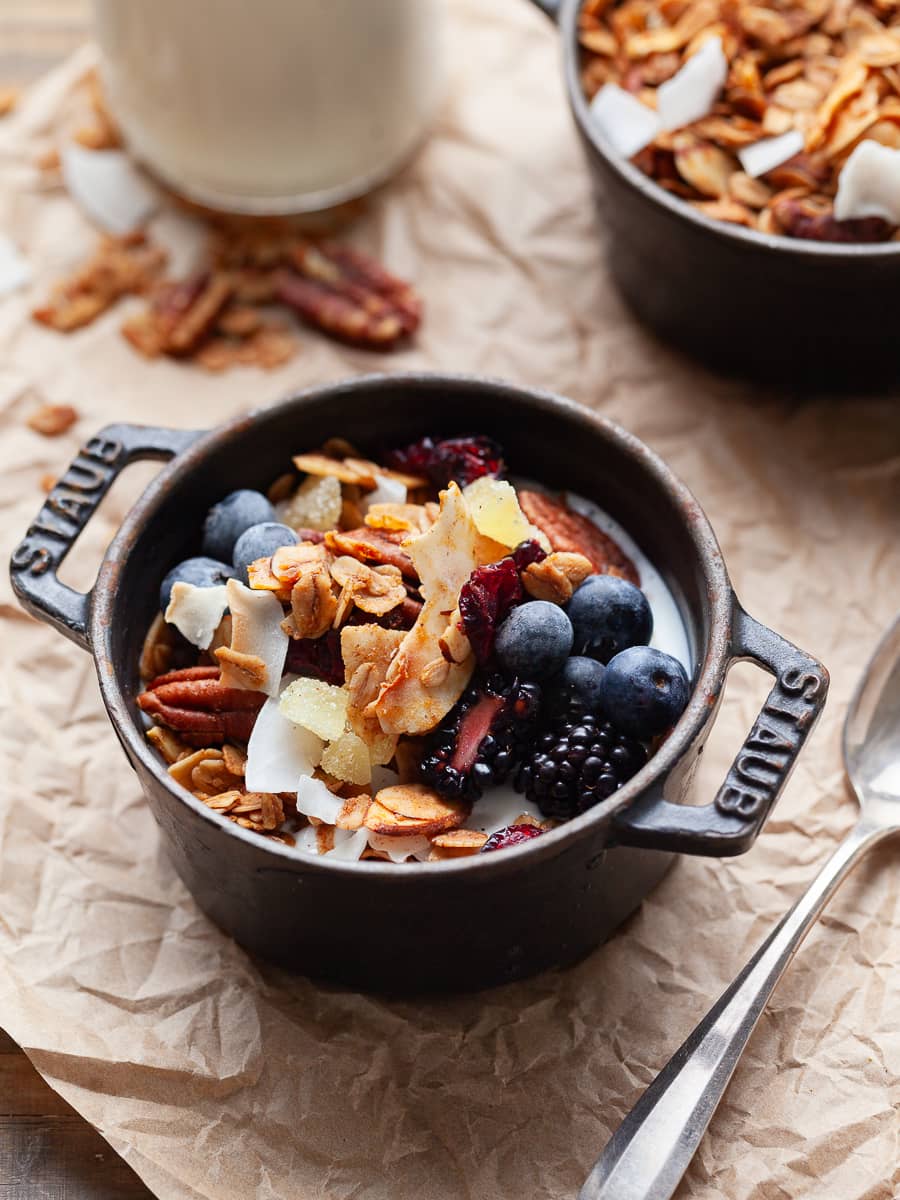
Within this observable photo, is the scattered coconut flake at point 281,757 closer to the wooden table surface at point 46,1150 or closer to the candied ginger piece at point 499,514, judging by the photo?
the candied ginger piece at point 499,514

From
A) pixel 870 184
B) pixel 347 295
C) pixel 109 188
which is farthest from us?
pixel 109 188

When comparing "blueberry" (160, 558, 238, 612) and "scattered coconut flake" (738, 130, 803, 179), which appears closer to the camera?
"blueberry" (160, 558, 238, 612)

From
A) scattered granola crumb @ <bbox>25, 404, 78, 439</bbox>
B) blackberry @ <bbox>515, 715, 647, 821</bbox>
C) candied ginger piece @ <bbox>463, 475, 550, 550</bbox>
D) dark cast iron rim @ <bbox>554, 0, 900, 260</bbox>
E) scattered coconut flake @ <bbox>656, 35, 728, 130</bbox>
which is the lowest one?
scattered granola crumb @ <bbox>25, 404, 78, 439</bbox>

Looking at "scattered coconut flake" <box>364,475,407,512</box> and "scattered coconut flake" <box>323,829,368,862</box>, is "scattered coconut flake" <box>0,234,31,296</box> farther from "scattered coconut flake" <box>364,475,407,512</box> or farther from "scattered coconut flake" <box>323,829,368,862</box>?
"scattered coconut flake" <box>323,829,368,862</box>

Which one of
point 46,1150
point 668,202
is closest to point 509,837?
point 46,1150

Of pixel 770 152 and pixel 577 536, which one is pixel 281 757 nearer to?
pixel 577 536

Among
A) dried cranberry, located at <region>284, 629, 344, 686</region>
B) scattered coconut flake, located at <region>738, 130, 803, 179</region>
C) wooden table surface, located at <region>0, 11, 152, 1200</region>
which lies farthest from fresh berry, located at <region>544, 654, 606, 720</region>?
scattered coconut flake, located at <region>738, 130, 803, 179</region>

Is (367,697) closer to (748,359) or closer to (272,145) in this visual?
(748,359)
